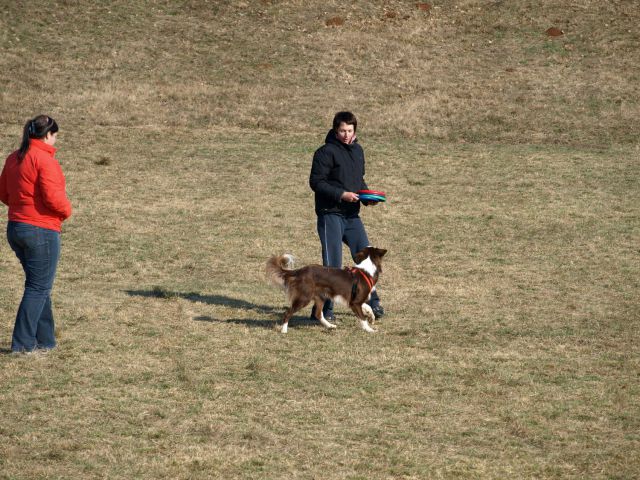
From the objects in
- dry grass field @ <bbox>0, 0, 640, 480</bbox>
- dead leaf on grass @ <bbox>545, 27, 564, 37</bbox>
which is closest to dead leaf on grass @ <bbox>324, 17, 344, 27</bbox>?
dry grass field @ <bbox>0, 0, 640, 480</bbox>

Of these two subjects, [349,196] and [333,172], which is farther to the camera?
[333,172]

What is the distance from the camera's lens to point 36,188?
882cm

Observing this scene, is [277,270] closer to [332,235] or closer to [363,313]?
[332,235]

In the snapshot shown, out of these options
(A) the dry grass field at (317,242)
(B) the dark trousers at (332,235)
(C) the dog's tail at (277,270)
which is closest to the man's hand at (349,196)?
(B) the dark trousers at (332,235)

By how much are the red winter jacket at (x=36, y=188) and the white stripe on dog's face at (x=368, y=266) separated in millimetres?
3369

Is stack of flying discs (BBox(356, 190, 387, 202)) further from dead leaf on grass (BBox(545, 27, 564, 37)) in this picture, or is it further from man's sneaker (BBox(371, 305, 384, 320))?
dead leaf on grass (BBox(545, 27, 564, 37))

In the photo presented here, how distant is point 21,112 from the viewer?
86.0ft

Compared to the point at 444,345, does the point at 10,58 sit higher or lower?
higher

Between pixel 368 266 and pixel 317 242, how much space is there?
5.65 metres

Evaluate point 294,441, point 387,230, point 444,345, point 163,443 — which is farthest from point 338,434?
point 387,230

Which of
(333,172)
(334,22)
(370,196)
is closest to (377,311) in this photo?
(370,196)

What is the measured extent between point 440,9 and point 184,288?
25.4 meters

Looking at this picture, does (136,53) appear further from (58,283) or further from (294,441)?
(294,441)

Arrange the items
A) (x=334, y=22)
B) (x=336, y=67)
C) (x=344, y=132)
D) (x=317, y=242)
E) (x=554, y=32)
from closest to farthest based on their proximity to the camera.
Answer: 1. (x=344, y=132)
2. (x=317, y=242)
3. (x=336, y=67)
4. (x=554, y=32)
5. (x=334, y=22)
